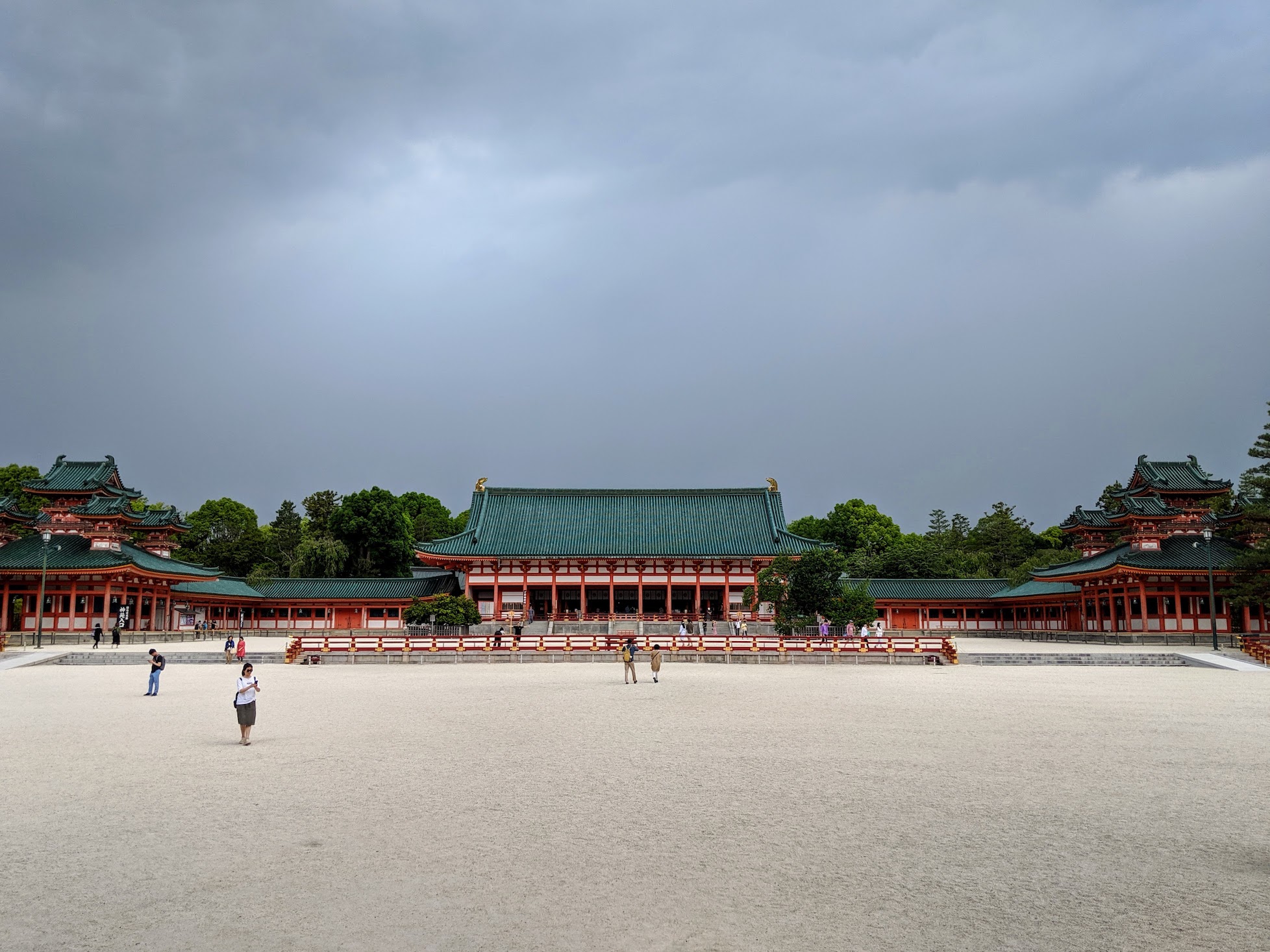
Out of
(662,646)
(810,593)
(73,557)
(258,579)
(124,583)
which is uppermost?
(73,557)

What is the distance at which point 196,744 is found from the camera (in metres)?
13.9

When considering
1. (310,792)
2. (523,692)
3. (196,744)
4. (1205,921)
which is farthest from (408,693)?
(1205,921)

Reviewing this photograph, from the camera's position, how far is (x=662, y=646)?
35.2 metres

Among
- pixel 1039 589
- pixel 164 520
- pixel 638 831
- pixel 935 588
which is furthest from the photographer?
pixel 935 588

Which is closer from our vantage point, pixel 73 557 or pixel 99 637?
pixel 99 637

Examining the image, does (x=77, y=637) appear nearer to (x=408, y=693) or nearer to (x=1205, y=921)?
(x=408, y=693)

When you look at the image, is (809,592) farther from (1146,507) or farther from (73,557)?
(73,557)

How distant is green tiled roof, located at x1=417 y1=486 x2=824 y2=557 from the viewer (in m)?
53.9

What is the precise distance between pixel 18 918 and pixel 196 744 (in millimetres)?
7921

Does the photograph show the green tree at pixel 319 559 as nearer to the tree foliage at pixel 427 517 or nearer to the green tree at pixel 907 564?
the tree foliage at pixel 427 517

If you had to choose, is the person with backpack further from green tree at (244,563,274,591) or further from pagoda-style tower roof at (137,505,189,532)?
pagoda-style tower roof at (137,505,189,532)

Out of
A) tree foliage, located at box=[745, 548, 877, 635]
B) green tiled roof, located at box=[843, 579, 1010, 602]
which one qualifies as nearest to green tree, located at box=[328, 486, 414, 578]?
green tiled roof, located at box=[843, 579, 1010, 602]

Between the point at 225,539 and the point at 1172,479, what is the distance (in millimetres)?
74573

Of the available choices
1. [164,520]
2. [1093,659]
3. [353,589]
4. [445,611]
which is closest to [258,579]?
[353,589]
